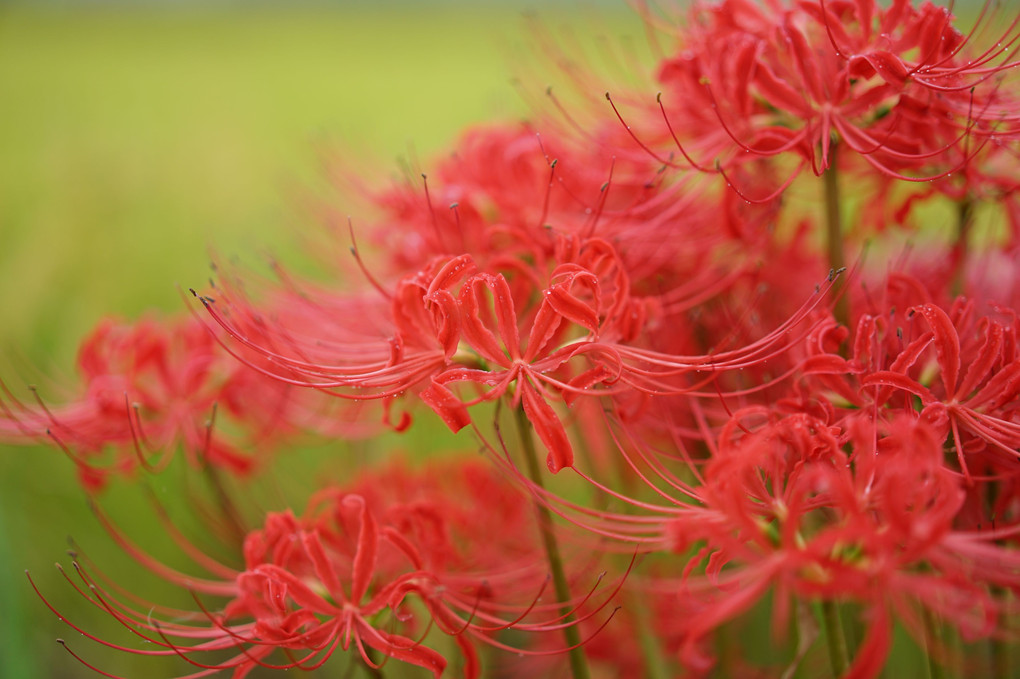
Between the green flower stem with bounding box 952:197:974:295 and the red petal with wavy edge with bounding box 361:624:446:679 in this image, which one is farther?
the green flower stem with bounding box 952:197:974:295

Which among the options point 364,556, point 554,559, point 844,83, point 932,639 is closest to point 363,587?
point 364,556

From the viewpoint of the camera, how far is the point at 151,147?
7.63 ft

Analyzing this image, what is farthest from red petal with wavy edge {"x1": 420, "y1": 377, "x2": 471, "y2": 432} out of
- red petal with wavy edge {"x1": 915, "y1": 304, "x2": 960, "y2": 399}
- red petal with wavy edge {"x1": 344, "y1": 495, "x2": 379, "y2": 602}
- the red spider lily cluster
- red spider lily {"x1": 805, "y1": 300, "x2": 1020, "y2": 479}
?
red petal with wavy edge {"x1": 915, "y1": 304, "x2": 960, "y2": 399}

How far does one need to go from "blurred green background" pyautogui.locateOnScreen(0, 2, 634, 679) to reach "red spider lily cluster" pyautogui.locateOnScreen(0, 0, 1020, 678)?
0.29 m

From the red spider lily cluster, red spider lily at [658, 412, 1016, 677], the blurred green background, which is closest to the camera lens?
red spider lily at [658, 412, 1016, 677]

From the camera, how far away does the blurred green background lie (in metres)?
1.52

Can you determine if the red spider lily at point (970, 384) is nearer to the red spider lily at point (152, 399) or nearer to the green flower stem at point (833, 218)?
the green flower stem at point (833, 218)

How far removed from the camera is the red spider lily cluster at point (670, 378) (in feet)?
2.16

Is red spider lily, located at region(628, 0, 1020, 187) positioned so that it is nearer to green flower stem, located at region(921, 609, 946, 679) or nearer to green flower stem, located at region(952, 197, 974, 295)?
green flower stem, located at region(952, 197, 974, 295)

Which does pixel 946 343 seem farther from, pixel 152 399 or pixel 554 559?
pixel 152 399

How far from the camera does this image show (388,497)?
116 cm

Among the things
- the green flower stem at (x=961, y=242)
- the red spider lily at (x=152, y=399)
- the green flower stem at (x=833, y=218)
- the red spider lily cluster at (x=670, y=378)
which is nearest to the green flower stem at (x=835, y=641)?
the red spider lily cluster at (x=670, y=378)

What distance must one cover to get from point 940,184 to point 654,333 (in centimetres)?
41

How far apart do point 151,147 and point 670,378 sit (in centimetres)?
201
